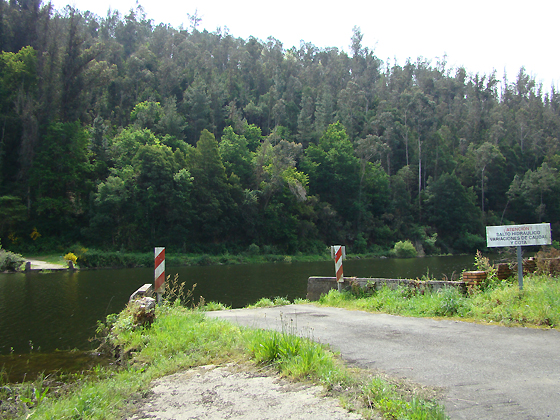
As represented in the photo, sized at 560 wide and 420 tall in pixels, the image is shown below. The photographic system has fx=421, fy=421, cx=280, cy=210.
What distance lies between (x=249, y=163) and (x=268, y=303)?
163ft

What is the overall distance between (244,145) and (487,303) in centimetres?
5677

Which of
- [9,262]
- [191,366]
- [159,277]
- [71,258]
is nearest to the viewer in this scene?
[191,366]

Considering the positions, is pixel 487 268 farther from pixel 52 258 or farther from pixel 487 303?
pixel 52 258

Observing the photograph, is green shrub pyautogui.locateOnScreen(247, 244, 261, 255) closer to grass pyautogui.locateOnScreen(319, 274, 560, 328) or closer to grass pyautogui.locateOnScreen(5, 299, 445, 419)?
grass pyautogui.locateOnScreen(319, 274, 560, 328)

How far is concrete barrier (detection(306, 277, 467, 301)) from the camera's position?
1036 centimetres

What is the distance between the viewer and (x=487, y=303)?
8688 mm

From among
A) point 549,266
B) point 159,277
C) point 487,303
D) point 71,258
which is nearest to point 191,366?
point 159,277

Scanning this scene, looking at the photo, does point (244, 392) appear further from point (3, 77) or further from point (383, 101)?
point (383, 101)

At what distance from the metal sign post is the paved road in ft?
6.80

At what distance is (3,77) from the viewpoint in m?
53.9

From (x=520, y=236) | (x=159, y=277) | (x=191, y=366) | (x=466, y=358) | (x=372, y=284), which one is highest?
(x=520, y=236)

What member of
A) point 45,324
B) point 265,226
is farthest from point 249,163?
point 45,324

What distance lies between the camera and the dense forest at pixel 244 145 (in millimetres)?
50656

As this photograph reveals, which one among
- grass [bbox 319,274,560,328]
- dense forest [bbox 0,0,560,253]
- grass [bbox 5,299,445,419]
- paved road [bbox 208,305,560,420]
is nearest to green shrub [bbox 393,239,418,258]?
dense forest [bbox 0,0,560,253]
